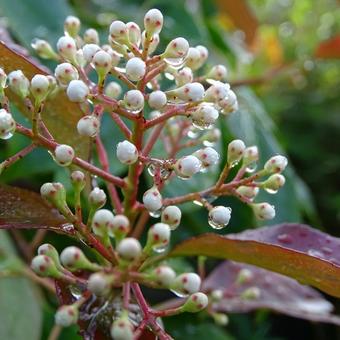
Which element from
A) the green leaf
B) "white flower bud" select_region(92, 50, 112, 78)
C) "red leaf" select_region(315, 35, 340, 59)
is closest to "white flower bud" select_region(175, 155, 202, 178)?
A: "white flower bud" select_region(92, 50, 112, 78)

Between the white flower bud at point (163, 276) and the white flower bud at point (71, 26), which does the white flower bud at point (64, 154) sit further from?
the white flower bud at point (71, 26)

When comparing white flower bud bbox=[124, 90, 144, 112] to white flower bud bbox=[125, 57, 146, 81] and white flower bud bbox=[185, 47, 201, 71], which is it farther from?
Answer: white flower bud bbox=[185, 47, 201, 71]

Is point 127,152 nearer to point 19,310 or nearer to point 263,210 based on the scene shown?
point 263,210

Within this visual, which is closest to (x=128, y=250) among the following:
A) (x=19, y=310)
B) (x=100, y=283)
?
(x=100, y=283)

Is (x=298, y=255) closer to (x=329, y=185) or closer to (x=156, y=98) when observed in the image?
(x=156, y=98)

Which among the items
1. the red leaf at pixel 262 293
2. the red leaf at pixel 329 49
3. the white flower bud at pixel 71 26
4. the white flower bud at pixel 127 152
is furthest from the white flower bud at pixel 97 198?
the red leaf at pixel 329 49

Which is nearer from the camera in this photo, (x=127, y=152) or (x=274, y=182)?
(x=127, y=152)
